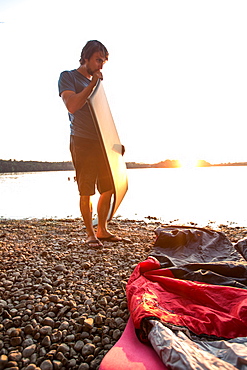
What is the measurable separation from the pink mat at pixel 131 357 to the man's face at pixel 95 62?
3.56 metres

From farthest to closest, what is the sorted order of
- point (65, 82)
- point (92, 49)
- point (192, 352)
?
point (92, 49), point (65, 82), point (192, 352)

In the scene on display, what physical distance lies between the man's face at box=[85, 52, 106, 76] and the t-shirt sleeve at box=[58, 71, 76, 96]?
39 centimetres

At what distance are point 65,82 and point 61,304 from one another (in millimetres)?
2877

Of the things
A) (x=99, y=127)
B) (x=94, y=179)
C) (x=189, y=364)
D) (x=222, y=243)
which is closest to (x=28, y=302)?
(x=189, y=364)

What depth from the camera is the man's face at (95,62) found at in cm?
369

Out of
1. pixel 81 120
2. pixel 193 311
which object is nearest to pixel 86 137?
pixel 81 120

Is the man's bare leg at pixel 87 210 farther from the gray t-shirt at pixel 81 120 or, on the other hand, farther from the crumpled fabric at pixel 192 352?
the crumpled fabric at pixel 192 352

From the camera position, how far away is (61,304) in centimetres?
221

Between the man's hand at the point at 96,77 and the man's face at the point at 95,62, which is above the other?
the man's face at the point at 95,62

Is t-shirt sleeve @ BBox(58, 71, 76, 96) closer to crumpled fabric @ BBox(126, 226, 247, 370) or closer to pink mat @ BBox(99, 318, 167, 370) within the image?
crumpled fabric @ BBox(126, 226, 247, 370)

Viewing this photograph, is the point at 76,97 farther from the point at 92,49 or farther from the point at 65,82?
the point at 92,49

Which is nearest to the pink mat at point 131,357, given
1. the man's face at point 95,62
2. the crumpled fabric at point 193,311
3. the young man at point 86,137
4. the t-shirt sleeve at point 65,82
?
the crumpled fabric at point 193,311

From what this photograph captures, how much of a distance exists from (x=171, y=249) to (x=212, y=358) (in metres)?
2.20

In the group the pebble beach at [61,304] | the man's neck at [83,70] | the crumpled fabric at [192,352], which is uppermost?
the man's neck at [83,70]
